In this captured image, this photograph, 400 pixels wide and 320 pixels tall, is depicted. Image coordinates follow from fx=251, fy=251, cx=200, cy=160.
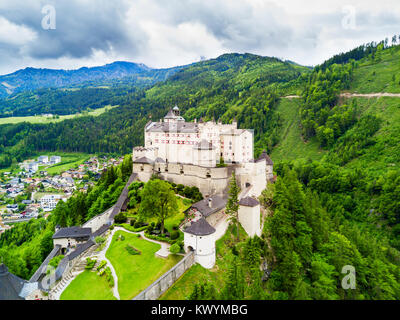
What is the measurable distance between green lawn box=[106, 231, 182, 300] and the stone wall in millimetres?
1273

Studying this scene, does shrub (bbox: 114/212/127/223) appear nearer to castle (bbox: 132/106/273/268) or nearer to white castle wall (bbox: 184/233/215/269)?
castle (bbox: 132/106/273/268)

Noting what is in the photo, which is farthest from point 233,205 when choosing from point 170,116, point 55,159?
point 55,159

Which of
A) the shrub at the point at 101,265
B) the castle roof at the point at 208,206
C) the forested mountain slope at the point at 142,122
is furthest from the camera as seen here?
the forested mountain slope at the point at 142,122

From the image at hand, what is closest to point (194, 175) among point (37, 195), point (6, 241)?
point (6, 241)

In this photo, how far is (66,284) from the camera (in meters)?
27.4

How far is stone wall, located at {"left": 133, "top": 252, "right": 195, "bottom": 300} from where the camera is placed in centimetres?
2290

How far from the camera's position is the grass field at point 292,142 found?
310 ft

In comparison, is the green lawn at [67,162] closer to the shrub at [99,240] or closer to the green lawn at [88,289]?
the shrub at [99,240]

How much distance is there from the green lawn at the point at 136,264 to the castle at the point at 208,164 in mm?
7904

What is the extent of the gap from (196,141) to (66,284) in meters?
33.8

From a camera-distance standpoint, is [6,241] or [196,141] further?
[6,241]

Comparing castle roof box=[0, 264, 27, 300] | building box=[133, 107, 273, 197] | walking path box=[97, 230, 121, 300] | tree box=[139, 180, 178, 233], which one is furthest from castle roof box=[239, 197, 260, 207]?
castle roof box=[0, 264, 27, 300]

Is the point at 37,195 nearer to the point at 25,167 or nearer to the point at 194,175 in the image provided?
the point at 25,167

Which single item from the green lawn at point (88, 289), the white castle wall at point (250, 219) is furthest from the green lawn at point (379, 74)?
the green lawn at point (88, 289)
